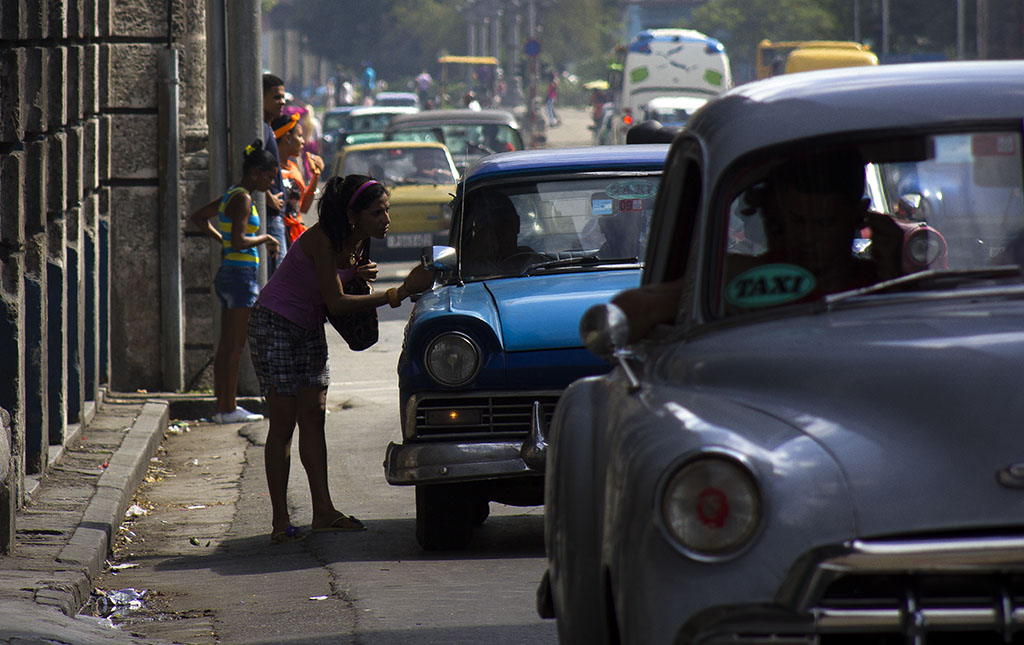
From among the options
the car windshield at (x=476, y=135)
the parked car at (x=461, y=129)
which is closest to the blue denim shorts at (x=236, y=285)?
the parked car at (x=461, y=129)

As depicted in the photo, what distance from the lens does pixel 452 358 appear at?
6930 millimetres

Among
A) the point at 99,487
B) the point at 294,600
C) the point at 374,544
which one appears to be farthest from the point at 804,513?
the point at 99,487

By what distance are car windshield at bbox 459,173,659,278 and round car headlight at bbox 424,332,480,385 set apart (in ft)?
3.07

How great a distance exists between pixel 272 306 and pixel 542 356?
1.35 meters

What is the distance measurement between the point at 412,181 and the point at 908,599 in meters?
20.3

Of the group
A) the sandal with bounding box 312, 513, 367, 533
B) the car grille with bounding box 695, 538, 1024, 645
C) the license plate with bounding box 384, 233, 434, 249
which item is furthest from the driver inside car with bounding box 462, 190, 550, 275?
the license plate with bounding box 384, 233, 434, 249

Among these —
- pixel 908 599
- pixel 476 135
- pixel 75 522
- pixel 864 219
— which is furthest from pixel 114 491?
pixel 476 135

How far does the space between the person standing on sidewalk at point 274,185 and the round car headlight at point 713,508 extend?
8685mm

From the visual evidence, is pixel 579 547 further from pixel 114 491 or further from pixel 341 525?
pixel 114 491

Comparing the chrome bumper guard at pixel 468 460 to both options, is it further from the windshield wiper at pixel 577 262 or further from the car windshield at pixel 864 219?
the car windshield at pixel 864 219

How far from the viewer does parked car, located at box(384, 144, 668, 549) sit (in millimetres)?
6883

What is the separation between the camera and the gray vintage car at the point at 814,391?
2939 mm

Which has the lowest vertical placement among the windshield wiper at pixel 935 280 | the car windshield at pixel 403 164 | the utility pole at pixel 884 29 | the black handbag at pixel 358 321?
the black handbag at pixel 358 321

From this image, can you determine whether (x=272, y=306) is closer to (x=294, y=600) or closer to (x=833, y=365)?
(x=294, y=600)
